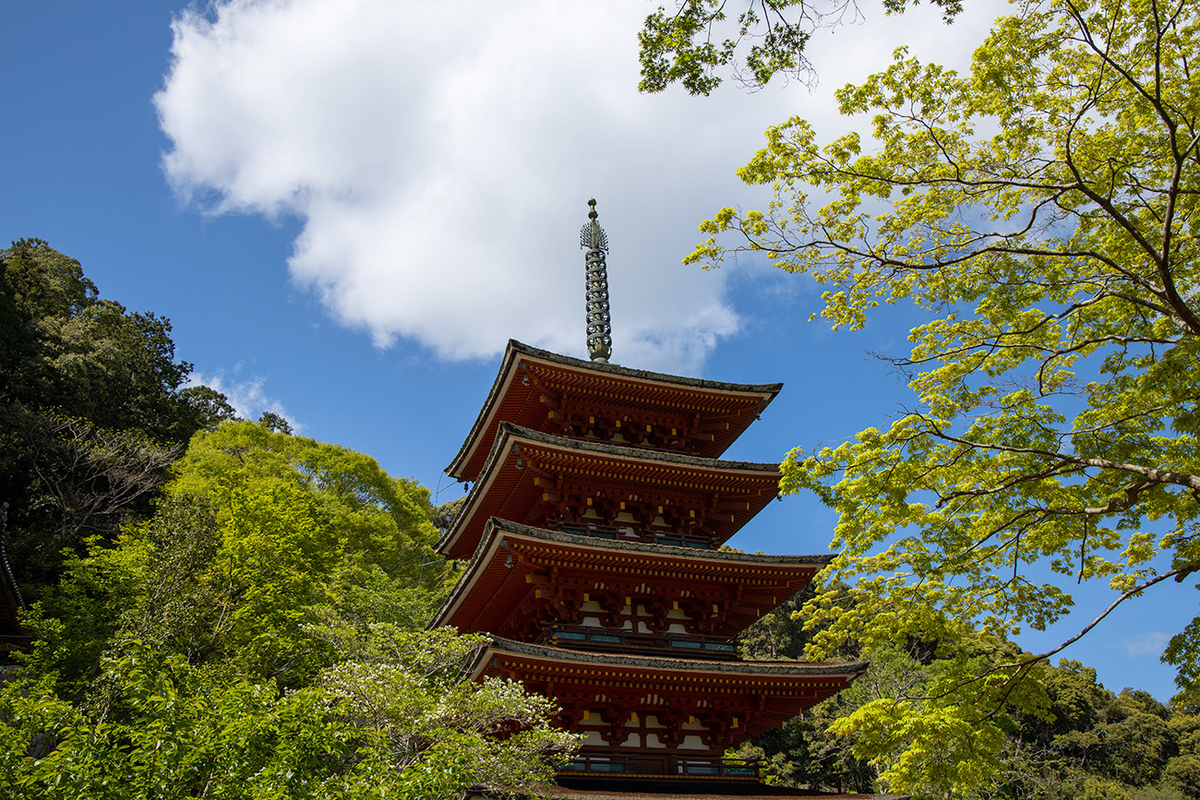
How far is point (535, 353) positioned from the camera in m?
17.3

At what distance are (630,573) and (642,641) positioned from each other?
148cm


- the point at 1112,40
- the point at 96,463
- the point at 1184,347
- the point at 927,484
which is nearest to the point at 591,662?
the point at 927,484

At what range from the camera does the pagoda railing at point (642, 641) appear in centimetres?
1497

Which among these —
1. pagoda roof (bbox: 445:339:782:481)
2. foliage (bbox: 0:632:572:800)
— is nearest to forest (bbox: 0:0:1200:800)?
foliage (bbox: 0:632:572:800)

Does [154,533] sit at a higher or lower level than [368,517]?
lower

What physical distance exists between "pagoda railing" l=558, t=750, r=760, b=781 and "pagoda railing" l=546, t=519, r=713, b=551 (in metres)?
4.27

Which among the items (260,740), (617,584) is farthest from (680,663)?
(260,740)

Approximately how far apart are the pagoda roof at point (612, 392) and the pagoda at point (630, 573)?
1.6 inches

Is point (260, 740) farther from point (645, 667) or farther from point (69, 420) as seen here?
point (69, 420)

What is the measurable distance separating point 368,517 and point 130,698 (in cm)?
2386

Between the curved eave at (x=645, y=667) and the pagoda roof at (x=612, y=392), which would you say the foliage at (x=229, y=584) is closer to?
the pagoda roof at (x=612, y=392)

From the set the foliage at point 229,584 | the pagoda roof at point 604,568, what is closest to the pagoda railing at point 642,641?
the pagoda roof at point 604,568

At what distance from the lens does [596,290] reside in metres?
24.0

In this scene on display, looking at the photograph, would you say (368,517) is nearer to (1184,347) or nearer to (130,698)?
(130,698)
